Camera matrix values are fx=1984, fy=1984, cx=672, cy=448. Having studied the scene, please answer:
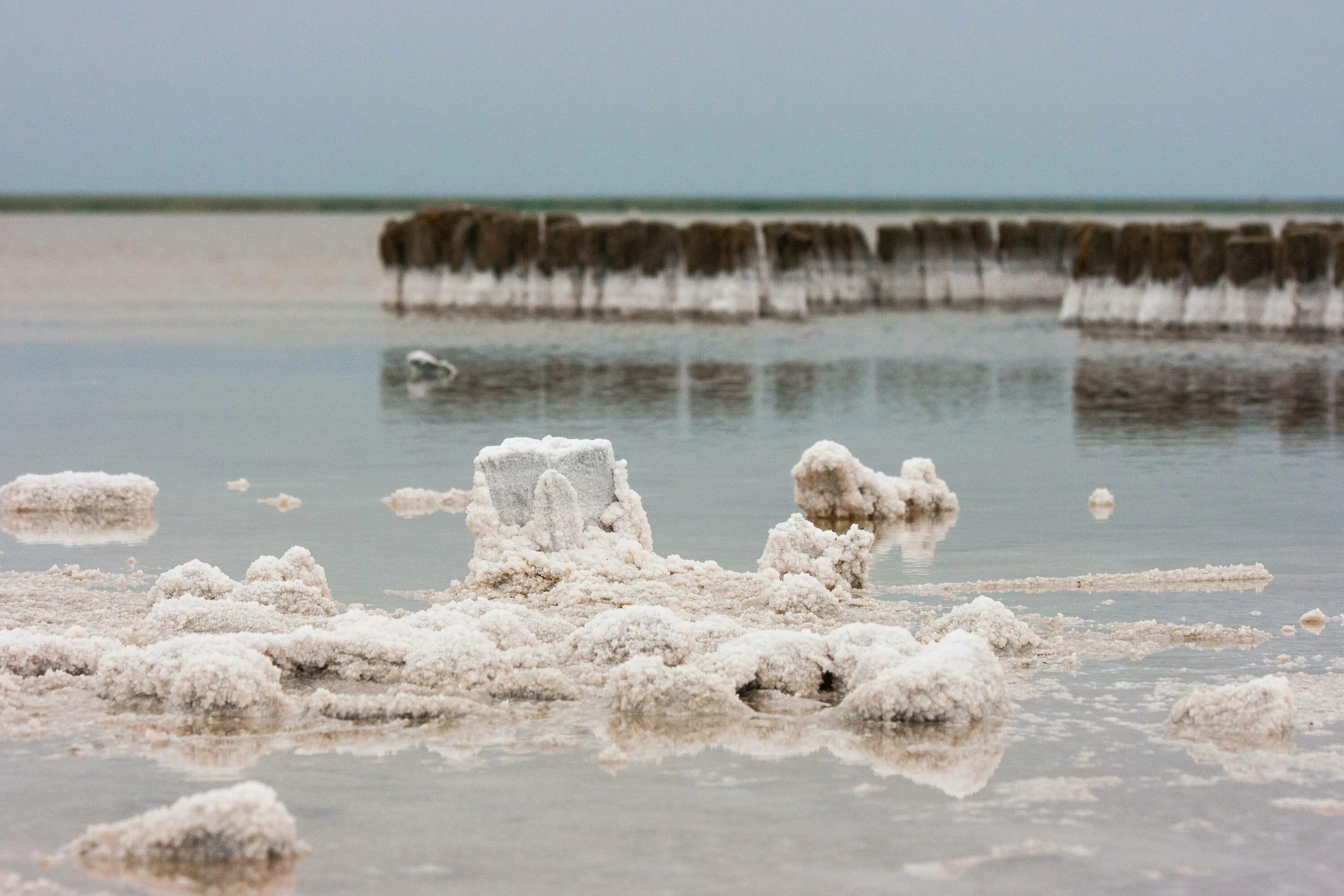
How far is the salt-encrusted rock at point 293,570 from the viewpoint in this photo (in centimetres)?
984

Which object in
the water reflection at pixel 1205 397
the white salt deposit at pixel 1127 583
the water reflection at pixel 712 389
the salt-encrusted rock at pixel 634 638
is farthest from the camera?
the water reflection at pixel 712 389

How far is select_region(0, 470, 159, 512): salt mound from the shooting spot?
44.3 feet

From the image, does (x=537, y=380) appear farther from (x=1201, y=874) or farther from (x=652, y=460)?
(x=1201, y=874)

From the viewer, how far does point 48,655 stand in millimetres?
8273

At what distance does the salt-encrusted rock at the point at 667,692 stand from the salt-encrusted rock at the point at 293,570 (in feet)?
8.21

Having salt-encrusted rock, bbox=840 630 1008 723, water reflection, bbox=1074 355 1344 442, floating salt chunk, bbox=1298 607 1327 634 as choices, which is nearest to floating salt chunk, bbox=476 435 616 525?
salt-encrusted rock, bbox=840 630 1008 723

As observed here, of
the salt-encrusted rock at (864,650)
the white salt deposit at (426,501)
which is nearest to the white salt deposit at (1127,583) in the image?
the salt-encrusted rock at (864,650)

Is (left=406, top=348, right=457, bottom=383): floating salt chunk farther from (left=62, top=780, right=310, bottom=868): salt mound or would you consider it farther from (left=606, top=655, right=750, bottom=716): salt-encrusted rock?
(left=62, top=780, right=310, bottom=868): salt mound

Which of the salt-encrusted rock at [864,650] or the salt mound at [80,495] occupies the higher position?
the salt-encrusted rock at [864,650]

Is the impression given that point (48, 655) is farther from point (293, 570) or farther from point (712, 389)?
point (712, 389)

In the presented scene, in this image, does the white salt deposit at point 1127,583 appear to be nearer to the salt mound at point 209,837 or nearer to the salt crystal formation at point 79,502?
the salt mound at point 209,837

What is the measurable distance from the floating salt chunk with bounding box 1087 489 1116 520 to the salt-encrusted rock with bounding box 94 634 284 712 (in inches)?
288

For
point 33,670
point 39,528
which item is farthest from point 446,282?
point 33,670

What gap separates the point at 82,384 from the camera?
25.3 meters
